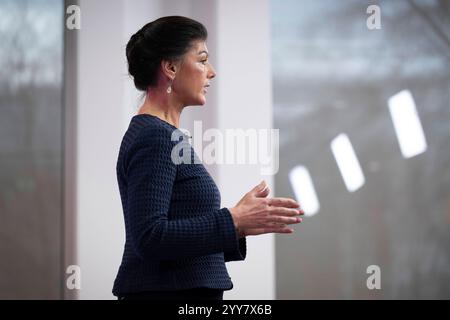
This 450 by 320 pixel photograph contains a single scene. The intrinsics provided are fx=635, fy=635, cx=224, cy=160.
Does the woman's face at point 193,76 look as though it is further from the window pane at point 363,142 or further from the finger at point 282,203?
the window pane at point 363,142

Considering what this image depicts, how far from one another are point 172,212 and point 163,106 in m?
0.21

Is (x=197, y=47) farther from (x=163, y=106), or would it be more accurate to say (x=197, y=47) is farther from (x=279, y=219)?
(x=279, y=219)

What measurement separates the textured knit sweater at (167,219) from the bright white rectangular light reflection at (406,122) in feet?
6.27

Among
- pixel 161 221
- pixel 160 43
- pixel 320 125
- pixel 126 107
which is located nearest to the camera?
pixel 161 221

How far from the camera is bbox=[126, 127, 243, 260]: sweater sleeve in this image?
0.97 meters

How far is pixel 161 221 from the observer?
98cm

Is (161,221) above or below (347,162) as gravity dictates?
below

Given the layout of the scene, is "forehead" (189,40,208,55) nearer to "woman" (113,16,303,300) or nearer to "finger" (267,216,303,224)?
"woman" (113,16,303,300)

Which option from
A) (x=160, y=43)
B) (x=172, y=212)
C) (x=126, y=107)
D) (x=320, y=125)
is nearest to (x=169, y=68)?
(x=160, y=43)

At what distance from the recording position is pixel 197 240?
0.99 metres

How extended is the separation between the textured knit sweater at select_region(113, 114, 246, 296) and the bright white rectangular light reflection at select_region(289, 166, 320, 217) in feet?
5.69

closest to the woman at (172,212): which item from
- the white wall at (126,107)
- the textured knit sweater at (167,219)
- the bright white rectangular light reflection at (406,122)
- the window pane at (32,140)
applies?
the textured knit sweater at (167,219)
